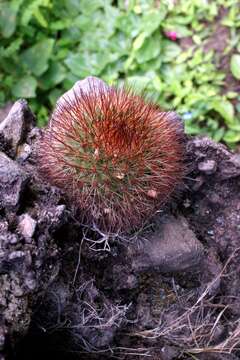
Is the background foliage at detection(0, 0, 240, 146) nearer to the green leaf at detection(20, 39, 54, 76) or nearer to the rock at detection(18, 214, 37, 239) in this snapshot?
the green leaf at detection(20, 39, 54, 76)

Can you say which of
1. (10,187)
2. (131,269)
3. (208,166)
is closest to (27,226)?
(10,187)

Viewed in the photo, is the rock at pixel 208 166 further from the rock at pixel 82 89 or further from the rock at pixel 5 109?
the rock at pixel 5 109

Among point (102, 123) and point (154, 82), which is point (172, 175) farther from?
point (154, 82)

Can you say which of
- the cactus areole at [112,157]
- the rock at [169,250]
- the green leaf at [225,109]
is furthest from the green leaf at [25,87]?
the rock at [169,250]

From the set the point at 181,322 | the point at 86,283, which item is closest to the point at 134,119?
the point at 86,283

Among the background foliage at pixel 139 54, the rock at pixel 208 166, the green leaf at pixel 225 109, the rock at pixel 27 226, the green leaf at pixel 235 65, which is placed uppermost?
the rock at pixel 27 226

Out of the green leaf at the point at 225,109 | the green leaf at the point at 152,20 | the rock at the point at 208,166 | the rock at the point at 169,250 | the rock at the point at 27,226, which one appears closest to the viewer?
the rock at the point at 27,226

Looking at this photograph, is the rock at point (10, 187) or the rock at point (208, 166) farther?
the rock at point (208, 166)

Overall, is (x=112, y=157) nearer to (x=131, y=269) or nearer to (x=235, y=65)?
(x=131, y=269)
